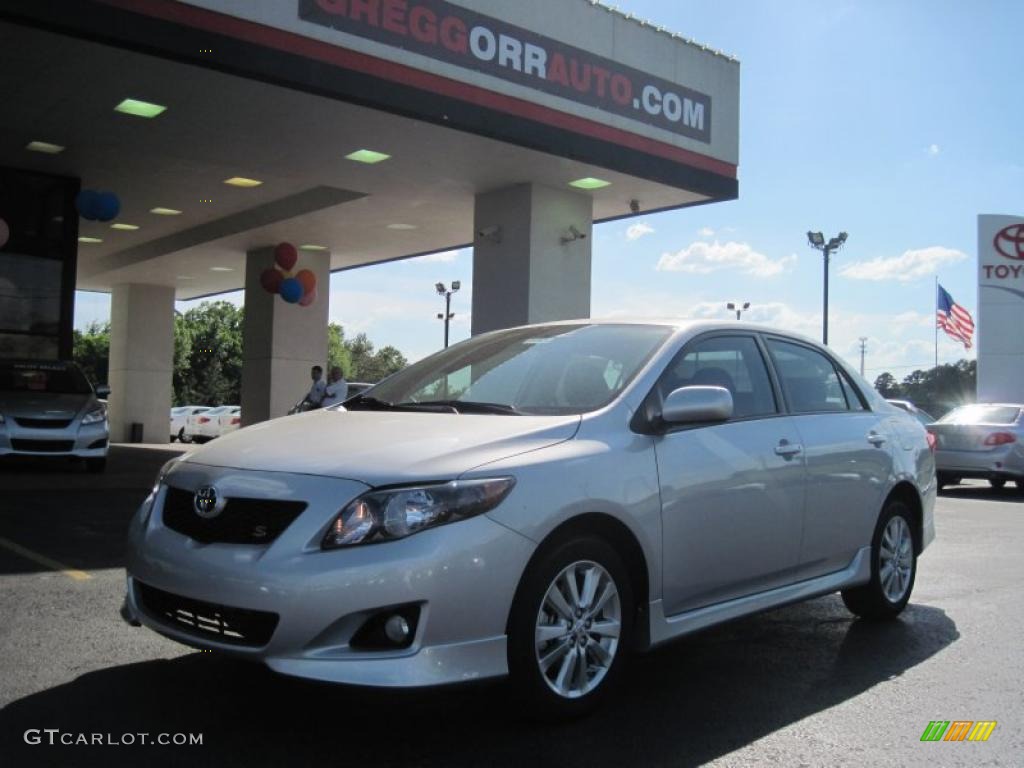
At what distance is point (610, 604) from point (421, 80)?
9.43m

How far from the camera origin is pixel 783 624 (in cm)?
558

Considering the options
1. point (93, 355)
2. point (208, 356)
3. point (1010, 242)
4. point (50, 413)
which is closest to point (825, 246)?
A: point (1010, 242)

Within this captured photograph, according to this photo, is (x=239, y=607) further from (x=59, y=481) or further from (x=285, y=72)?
(x=59, y=481)

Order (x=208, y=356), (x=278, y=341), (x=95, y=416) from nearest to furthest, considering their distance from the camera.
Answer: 1. (x=95, y=416)
2. (x=278, y=341)
3. (x=208, y=356)

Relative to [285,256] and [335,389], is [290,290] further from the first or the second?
[335,389]

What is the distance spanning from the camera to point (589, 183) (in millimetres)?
15430

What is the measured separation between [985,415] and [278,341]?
48.4 feet

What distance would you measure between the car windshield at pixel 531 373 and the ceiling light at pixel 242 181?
12503mm

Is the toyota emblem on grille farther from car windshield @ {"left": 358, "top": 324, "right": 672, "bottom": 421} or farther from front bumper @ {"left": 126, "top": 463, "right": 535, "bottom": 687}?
car windshield @ {"left": 358, "top": 324, "right": 672, "bottom": 421}

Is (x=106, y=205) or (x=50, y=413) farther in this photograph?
(x=106, y=205)

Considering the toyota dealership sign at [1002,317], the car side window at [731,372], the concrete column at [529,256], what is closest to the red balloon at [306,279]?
the concrete column at [529,256]

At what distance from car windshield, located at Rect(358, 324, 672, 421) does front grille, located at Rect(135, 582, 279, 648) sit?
52.8 inches

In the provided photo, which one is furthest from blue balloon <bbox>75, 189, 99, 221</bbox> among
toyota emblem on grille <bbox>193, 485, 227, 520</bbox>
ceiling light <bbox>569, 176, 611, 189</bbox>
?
toyota emblem on grille <bbox>193, 485, 227, 520</bbox>

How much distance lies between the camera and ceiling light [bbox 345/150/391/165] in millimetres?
14219
